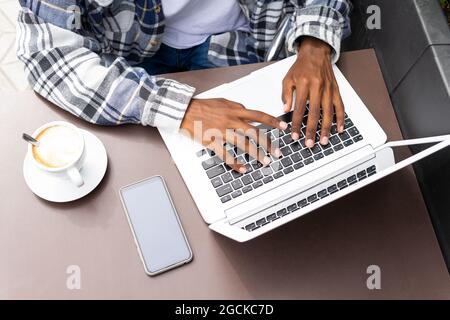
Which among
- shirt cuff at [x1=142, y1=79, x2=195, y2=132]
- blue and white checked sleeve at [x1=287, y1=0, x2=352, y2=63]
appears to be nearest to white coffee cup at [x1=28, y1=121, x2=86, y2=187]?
shirt cuff at [x1=142, y1=79, x2=195, y2=132]

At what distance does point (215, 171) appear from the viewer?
706 millimetres

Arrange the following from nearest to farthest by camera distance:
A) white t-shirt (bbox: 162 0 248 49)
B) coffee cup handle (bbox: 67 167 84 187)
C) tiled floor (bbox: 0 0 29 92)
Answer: coffee cup handle (bbox: 67 167 84 187)
white t-shirt (bbox: 162 0 248 49)
tiled floor (bbox: 0 0 29 92)

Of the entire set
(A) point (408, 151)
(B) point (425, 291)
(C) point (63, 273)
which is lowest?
(C) point (63, 273)

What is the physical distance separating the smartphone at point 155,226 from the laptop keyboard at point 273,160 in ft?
0.27

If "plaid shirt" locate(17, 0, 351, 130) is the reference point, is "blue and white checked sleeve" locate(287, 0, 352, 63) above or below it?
above

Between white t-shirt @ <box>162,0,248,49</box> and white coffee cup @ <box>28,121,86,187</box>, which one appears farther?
white t-shirt @ <box>162,0,248,49</box>

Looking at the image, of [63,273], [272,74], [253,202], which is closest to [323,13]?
[272,74]

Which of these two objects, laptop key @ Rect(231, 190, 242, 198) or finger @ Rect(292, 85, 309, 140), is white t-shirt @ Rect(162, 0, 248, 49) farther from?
laptop key @ Rect(231, 190, 242, 198)

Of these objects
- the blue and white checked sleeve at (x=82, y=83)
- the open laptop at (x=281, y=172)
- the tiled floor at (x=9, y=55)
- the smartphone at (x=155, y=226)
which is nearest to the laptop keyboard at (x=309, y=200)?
the open laptop at (x=281, y=172)

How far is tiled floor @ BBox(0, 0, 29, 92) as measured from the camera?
1.51m

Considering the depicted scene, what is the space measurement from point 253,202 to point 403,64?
0.37m

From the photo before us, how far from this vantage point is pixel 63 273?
0.67 metres
